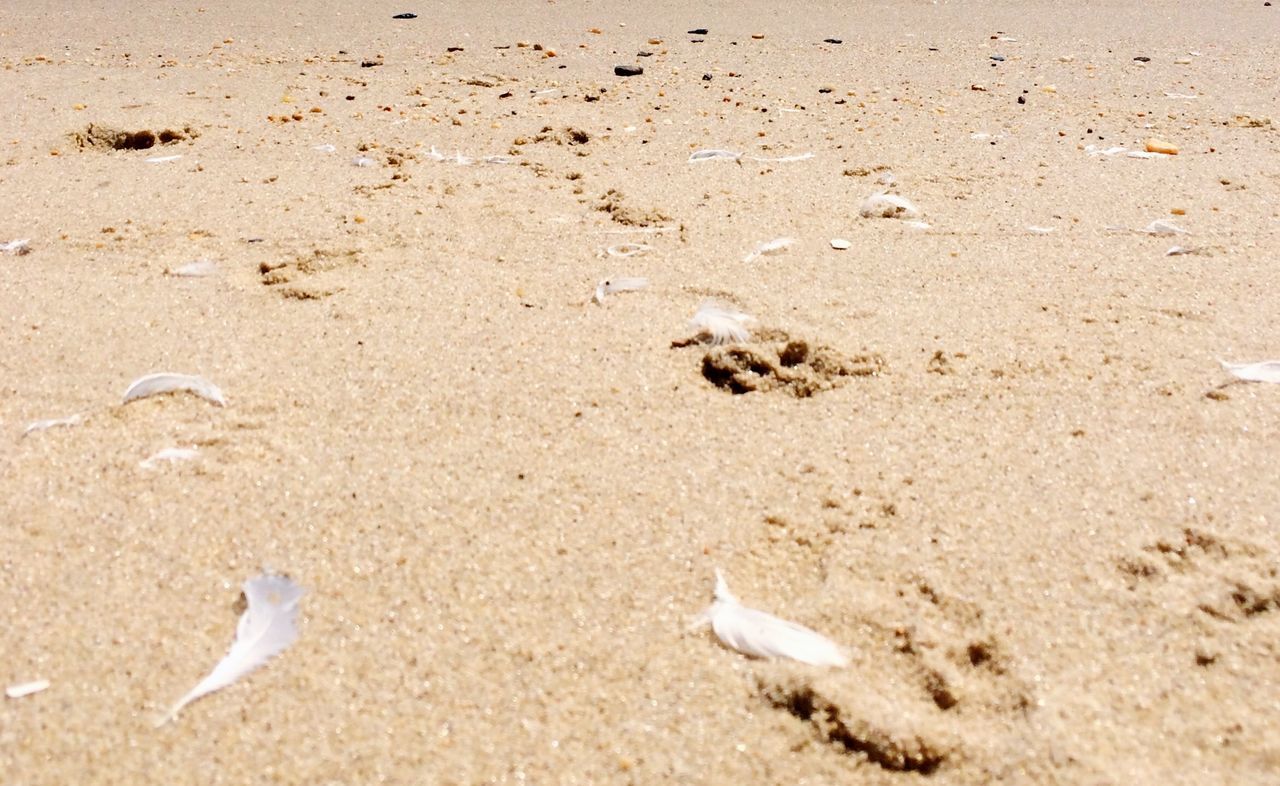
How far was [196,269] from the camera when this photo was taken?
2.49 meters

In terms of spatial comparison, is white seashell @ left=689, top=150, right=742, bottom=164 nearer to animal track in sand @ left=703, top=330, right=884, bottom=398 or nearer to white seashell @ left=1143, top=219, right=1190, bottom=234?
white seashell @ left=1143, top=219, right=1190, bottom=234

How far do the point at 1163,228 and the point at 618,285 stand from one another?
4.64 feet

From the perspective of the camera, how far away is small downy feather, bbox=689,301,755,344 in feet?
6.93

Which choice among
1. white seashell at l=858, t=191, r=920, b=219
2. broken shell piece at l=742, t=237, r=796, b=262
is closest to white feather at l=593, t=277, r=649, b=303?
broken shell piece at l=742, t=237, r=796, b=262

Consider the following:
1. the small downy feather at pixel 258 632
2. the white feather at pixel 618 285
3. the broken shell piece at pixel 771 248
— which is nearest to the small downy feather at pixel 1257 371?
the broken shell piece at pixel 771 248

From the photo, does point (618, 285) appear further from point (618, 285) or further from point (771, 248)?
point (771, 248)

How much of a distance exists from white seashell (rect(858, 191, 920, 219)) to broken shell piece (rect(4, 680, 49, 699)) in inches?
85.1

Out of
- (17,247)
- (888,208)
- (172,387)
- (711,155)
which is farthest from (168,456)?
(711,155)

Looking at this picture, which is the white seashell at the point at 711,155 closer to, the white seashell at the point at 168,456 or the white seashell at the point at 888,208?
the white seashell at the point at 888,208

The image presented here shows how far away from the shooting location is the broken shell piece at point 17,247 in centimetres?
259

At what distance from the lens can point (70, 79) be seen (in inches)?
167

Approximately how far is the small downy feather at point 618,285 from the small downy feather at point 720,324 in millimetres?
184

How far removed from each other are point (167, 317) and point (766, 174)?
1.73 metres

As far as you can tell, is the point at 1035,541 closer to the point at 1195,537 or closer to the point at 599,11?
the point at 1195,537
